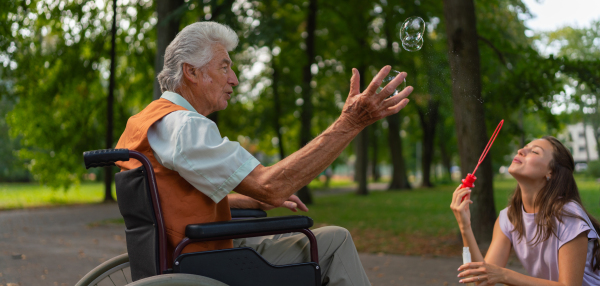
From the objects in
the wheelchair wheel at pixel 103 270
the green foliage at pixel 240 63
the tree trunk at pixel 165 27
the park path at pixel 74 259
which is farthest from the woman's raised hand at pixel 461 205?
the tree trunk at pixel 165 27

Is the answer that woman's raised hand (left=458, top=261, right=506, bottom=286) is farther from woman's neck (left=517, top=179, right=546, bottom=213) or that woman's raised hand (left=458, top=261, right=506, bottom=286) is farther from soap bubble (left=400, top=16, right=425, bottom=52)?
soap bubble (left=400, top=16, right=425, bottom=52)

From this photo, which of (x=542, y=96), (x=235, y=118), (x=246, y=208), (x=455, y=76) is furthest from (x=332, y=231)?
(x=235, y=118)

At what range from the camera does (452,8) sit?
6840 mm

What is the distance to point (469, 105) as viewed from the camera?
21.9 ft

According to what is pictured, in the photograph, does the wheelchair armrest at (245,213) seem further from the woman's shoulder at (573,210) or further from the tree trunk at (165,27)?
the tree trunk at (165,27)

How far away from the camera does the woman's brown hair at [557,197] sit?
240 cm

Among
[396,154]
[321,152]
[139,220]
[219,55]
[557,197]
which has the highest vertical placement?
[219,55]

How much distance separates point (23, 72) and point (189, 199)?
48.3ft

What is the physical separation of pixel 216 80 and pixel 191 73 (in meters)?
0.12

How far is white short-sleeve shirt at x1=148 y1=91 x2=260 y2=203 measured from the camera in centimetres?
190

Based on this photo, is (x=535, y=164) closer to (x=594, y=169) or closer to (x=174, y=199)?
(x=174, y=199)

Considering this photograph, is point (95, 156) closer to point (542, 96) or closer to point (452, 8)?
point (452, 8)

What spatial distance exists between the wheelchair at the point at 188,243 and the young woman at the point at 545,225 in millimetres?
821

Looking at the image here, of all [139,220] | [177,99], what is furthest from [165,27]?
[139,220]
